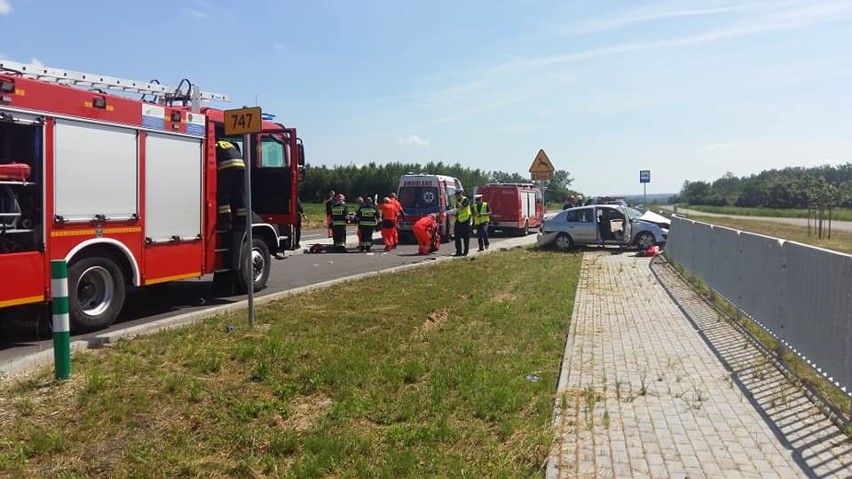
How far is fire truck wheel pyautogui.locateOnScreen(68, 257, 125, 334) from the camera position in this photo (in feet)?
26.2

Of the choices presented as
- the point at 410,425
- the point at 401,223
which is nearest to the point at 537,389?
the point at 410,425

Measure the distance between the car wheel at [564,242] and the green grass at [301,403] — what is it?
1355 cm

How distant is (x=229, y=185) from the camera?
34.2 feet

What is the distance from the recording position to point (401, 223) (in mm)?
25531

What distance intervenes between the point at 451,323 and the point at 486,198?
22.4 meters

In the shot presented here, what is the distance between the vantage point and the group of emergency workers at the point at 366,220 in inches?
838

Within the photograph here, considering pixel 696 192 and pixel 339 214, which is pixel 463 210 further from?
pixel 696 192

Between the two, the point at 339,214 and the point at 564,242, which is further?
the point at 564,242

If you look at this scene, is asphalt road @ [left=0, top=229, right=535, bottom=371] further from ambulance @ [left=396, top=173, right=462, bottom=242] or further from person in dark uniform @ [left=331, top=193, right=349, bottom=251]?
ambulance @ [left=396, top=173, right=462, bottom=242]

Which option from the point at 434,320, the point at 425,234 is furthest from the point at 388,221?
the point at 434,320

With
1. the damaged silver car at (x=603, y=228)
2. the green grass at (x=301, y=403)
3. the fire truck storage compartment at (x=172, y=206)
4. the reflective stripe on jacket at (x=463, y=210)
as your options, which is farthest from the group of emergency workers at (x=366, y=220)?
the green grass at (x=301, y=403)

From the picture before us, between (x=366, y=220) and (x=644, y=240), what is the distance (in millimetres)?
8468

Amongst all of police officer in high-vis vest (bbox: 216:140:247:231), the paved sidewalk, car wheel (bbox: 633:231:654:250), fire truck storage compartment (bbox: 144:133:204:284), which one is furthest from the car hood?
fire truck storage compartment (bbox: 144:133:204:284)

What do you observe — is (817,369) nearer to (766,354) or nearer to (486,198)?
(766,354)
